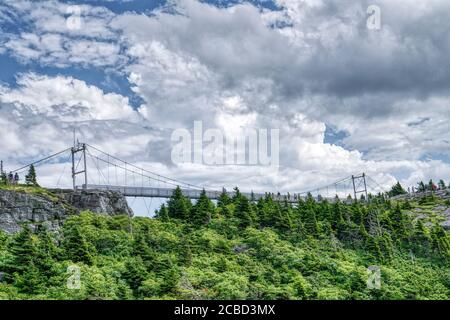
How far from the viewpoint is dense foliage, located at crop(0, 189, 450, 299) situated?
1176 inches

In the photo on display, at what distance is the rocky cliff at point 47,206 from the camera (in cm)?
4462

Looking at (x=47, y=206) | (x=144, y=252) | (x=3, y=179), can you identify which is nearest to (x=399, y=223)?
(x=144, y=252)

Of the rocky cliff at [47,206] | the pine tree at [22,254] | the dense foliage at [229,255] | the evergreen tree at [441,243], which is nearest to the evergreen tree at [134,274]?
the dense foliage at [229,255]

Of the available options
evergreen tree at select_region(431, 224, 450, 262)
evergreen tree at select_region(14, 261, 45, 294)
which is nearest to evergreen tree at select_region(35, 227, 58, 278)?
evergreen tree at select_region(14, 261, 45, 294)

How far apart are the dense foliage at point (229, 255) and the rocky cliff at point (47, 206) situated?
264 centimetres

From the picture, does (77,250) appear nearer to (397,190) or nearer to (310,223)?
(310,223)

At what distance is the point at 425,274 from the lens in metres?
46.8

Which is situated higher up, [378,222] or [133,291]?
[378,222]

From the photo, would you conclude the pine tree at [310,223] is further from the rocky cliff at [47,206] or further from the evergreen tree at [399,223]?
the rocky cliff at [47,206]

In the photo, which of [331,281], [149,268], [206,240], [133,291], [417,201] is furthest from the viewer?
[417,201]

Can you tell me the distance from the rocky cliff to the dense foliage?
2.64 m

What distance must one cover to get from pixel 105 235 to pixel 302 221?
25093 mm
